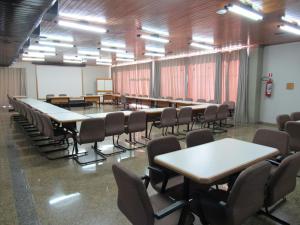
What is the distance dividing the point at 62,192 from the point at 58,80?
40.4 ft

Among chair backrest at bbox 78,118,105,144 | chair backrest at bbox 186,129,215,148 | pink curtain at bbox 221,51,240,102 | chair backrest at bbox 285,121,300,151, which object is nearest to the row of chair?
chair backrest at bbox 186,129,215,148

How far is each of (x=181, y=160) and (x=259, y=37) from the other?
5.63 metres

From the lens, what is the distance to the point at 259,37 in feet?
20.0

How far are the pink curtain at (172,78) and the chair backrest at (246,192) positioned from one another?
8516 mm

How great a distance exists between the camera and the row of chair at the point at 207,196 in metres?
1.47

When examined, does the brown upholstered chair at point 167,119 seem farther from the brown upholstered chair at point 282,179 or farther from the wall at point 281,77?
the wall at point 281,77

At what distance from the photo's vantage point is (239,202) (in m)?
1.55

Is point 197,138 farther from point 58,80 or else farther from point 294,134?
point 58,80

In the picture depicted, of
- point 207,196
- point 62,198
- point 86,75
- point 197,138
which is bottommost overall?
point 62,198

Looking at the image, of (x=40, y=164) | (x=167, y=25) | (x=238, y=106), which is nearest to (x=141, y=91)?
(x=238, y=106)

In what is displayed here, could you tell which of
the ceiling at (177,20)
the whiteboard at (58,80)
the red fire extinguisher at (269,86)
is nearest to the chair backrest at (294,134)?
the ceiling at (177,20)

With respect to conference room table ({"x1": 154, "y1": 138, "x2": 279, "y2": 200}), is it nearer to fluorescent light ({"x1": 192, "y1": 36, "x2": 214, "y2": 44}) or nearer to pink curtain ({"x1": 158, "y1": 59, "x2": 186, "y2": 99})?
fluorescent light ({"x1": 192, "y1": 36, "x2": 214, "y2": 44})

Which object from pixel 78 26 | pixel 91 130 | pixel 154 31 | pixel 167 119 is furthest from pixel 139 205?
pixel 154 31

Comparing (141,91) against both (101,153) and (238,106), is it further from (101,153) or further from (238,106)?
(101,153)
